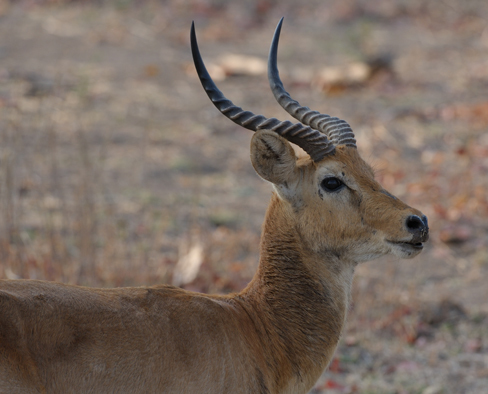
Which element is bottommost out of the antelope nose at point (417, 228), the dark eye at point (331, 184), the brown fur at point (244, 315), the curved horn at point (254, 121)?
the brown fur at point (244, 315)

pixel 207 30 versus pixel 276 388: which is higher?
pixel 207 30

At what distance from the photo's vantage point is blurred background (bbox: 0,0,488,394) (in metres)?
6.95

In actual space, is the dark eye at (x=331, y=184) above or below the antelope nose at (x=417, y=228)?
above

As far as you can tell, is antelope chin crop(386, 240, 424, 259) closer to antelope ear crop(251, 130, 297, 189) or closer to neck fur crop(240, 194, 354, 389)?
neck fur crop(240, 194, 354, 389)

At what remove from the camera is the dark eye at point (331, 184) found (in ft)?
14.3

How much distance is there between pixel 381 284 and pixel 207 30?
11897mm

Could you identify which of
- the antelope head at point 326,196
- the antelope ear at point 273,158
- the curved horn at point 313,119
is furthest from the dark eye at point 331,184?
the curved horn at point 313,119

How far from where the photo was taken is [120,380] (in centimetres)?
343

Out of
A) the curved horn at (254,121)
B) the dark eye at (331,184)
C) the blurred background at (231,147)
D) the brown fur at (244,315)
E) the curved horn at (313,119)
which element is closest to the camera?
the brown fur at (244,315)

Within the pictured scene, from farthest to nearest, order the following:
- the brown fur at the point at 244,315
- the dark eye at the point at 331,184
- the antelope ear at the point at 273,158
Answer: the dark eye at the point at 331,184
the antelope ear at the point at 273,158
the brown fur at the point at 244,315

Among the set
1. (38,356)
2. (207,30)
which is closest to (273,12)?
(207,30)

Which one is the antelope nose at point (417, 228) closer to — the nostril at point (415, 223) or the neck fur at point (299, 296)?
the nostril at point (415, 223)

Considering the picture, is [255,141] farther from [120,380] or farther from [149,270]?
[149,270]

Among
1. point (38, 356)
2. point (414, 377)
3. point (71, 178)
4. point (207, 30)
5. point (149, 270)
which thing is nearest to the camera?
point (38, 356)
